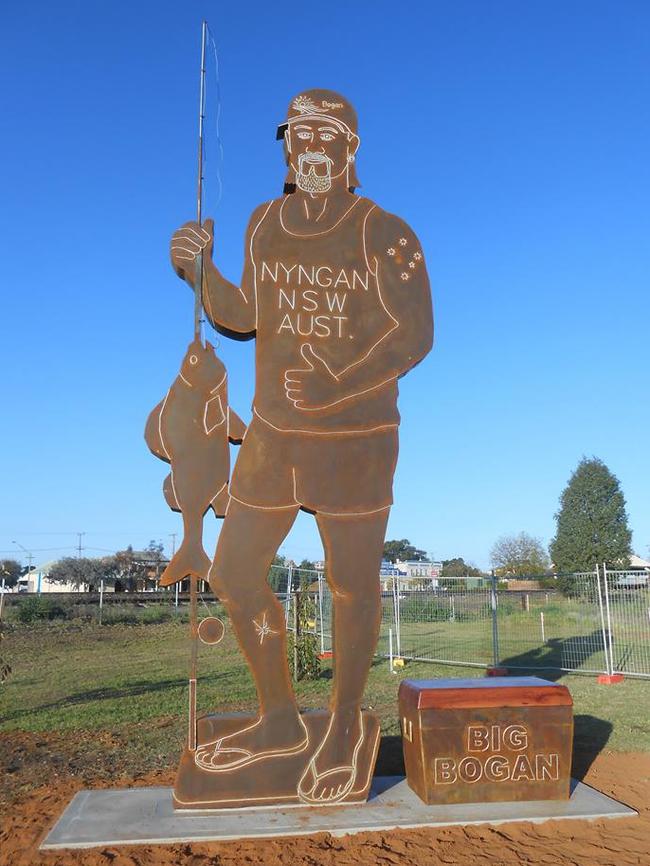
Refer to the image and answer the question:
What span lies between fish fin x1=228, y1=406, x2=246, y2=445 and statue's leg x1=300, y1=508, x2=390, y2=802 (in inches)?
35.3

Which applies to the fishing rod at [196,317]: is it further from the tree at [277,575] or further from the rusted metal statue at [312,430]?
the tree at [277,575]

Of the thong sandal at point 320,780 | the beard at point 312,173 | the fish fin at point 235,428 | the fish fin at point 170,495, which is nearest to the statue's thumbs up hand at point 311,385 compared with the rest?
the fish fin at point 235,428

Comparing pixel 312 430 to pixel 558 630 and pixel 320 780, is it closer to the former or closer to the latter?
pixel 320 780

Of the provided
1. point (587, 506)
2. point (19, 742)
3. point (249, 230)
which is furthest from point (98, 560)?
point (249, 230)

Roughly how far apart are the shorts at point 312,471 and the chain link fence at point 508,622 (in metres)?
5.79

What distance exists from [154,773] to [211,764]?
5.56ft

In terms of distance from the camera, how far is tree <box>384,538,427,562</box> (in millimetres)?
77225

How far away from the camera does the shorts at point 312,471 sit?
19.7 ft

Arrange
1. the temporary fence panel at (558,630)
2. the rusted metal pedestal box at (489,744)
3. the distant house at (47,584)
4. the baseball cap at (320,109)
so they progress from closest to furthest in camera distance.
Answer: the rusted metal pedestal box at (489,744), the baseball cap at (320,109), the temporary fence panel at (558,630), the distant house at (47,584)

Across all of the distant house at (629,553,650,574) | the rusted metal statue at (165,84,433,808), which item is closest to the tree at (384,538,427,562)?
the distant house at (629,553,650,574)

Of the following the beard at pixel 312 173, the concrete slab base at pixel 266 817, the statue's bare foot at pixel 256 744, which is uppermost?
the beard at pixel 312 173

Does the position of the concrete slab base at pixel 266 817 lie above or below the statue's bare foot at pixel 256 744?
below

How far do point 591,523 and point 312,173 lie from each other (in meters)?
32.2

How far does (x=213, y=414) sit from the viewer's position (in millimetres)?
6059
